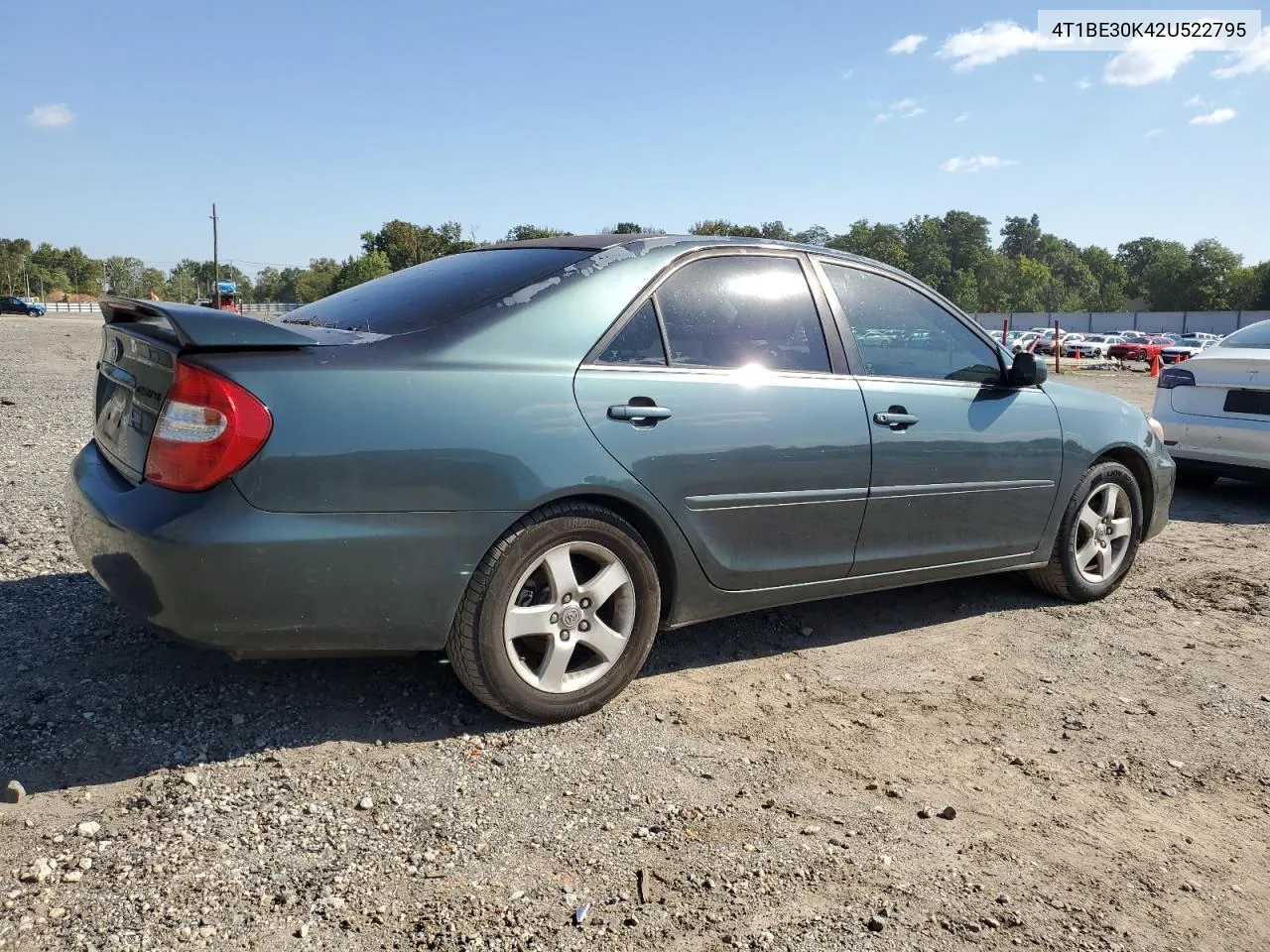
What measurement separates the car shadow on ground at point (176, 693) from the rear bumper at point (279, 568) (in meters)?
0.36

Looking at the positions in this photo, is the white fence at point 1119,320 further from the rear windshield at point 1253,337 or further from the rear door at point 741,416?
the rear door at point 741,416

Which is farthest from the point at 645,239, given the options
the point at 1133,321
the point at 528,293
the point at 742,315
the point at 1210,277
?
the point at 1210,277

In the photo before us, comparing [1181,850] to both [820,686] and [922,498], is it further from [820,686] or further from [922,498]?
[922,498]

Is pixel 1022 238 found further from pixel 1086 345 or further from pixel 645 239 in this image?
pixel 645 239

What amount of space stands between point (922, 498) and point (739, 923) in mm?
2132

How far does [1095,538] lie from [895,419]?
63.3 inches

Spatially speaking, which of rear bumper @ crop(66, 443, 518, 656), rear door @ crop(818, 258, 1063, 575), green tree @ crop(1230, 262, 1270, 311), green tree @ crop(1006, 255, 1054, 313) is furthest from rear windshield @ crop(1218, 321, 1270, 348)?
green tree @ crop(1006, 255, 1054, 313)

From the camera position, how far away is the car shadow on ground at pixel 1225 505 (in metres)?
6.78

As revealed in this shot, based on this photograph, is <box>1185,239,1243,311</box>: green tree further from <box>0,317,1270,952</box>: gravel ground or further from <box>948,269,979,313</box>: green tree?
<box>0,317,1270,952</box>: gravel ground

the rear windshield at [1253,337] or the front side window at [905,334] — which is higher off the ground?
the rear windshield at [1253,337]

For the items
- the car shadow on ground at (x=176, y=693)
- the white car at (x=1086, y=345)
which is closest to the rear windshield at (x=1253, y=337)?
the car shadow on ground at (x=176, y=693)

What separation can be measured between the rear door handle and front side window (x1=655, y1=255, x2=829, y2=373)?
21 centimetres

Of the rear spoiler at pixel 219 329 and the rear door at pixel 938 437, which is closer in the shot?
the rear spoiler at pixel 219 329

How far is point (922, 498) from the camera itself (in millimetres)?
3855
